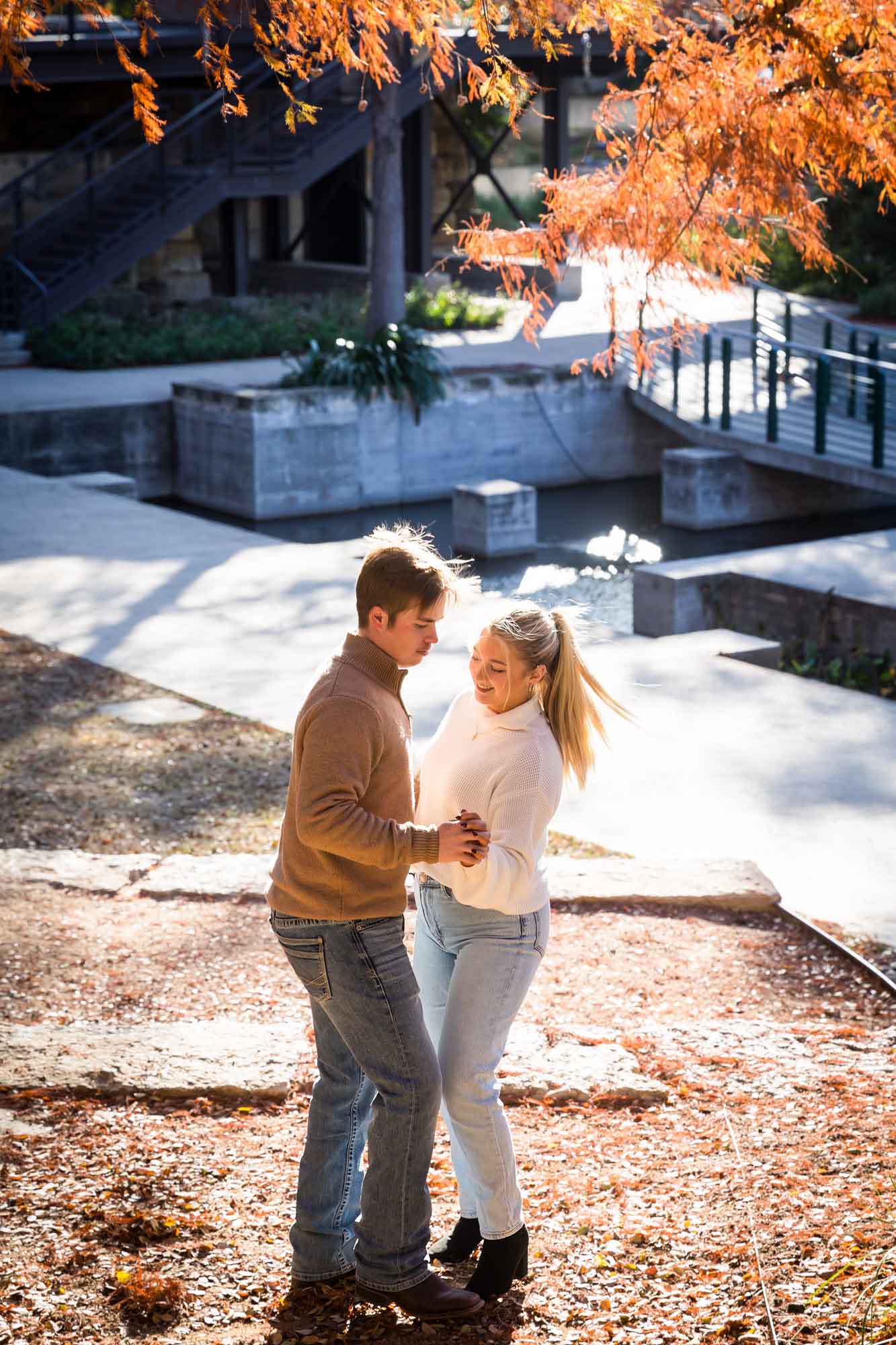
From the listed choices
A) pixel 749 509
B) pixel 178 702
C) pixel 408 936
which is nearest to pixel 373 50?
pixel 408 936

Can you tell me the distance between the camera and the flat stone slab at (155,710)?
844cm

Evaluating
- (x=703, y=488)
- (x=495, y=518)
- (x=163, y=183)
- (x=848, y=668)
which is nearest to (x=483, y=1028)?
(x=848, y=668)

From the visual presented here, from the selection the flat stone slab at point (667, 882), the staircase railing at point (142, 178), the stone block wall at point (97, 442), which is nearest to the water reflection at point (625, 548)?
the stone block wall at point (97, 442)

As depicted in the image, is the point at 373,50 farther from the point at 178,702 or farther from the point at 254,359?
the point at 254,359

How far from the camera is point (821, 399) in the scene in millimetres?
17234

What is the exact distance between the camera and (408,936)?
5605 millimetres

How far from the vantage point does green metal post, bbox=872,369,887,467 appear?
16.4m

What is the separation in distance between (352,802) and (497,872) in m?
0.39

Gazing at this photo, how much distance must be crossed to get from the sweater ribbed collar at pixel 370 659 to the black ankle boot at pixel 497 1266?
118cm

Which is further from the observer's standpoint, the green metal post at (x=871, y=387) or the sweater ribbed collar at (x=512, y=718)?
the green metal post at (x=871, y=387)

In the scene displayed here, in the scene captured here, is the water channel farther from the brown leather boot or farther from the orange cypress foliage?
the brown leather boot

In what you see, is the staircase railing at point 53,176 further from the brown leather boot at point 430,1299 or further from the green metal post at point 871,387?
the brown leather boot at point 430,1299

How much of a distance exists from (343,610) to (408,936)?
17.3 ft

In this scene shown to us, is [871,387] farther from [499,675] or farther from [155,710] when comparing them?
[499,675]
